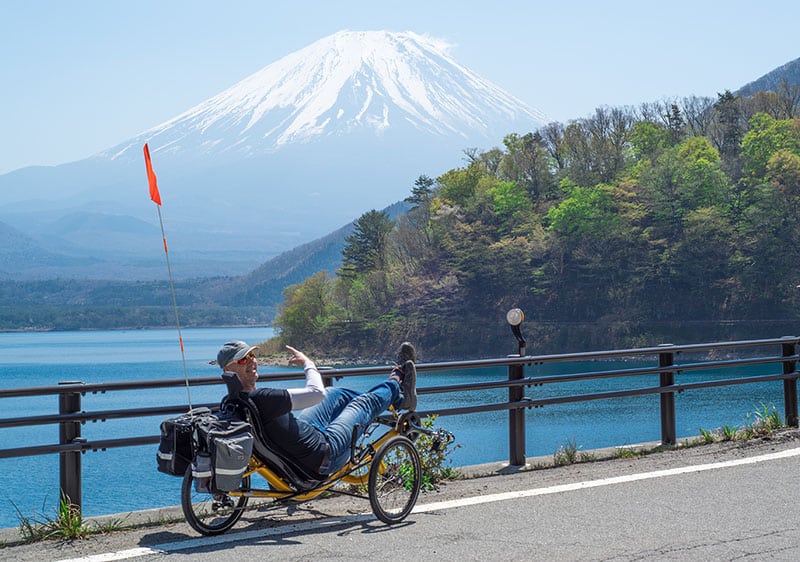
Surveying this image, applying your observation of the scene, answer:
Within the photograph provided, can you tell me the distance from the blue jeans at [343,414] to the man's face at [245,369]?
53 cm

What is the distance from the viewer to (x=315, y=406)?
7367 millimetres

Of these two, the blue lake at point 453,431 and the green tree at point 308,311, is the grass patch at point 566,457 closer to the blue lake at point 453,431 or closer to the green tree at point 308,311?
the blue lake at point 453,431

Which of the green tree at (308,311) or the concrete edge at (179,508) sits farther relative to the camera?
the green tree at (308,311)

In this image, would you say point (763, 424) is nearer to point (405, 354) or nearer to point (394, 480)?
point (405, 354)

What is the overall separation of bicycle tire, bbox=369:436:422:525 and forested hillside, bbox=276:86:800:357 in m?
94.2

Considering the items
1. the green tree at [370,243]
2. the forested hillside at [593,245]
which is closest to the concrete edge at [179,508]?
the forested hillside at [593,245]

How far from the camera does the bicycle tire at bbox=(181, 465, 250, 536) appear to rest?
656cm

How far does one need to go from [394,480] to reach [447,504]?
0.69 m

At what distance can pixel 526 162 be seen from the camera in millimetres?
119125

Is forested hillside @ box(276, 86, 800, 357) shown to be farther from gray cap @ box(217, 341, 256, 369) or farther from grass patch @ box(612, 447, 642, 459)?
gray cap @ box(217, 341, 256, 369)

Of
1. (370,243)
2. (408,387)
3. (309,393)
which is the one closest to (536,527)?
(408,387)

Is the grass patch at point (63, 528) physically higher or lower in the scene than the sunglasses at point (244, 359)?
lower

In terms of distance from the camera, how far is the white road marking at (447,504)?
6.42 m

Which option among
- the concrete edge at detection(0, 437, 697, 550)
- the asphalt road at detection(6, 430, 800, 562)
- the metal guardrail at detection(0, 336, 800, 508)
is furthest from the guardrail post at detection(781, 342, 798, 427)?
the asphalt road at detection(6, 430, 800, 562)
